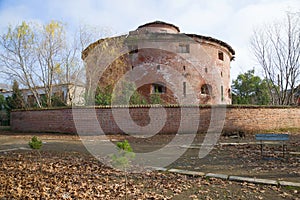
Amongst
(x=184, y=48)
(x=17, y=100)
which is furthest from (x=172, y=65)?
(x=17, y=100)

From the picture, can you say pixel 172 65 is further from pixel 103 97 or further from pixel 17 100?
pixel 17 100

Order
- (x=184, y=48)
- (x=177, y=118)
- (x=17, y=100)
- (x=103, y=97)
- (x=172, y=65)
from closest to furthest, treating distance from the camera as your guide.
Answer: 1. (x=177, y=118)
2. (x=103, y=97)
3. (x=172, y=65)
4. (x=17, y=100)
5. (x=184, y=48)

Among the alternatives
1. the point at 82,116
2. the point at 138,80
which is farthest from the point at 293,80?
the point at 82,116

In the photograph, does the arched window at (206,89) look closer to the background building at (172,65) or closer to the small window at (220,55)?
the background building at (172,65)

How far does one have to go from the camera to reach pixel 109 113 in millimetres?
14141

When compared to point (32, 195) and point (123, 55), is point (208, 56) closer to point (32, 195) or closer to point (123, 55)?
point (123, 55)

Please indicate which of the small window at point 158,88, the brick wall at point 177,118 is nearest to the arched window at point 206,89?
the small window at point 158,88

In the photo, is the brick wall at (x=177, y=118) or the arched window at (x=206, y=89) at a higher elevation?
the arched window at (x=206, y=89)

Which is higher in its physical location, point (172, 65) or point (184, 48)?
point (184, 48)

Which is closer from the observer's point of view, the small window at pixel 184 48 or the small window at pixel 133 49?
Result: the small window at pixel 133 49

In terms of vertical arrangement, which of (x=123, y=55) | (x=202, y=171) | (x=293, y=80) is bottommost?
(x=202, y=171)

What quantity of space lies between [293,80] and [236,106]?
30.7 feet

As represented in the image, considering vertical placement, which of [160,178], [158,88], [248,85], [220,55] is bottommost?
[160,178]

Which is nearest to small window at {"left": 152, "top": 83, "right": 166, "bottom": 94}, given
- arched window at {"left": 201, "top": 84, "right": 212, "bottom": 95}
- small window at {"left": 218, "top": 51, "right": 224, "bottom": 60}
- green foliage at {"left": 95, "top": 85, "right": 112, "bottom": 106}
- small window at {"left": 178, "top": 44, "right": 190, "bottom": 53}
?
small window at {"left": 178, "top": 44, "right": 190, "bottom": 53}
